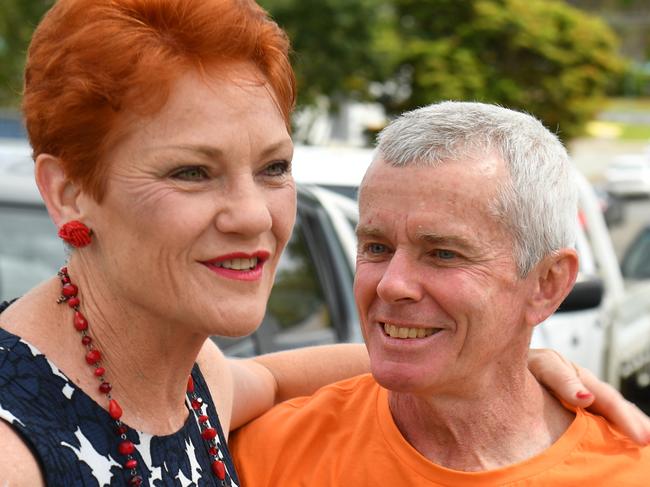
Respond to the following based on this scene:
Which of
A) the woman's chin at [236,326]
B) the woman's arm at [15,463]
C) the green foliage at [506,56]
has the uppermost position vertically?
the woman's chin at [236,326]

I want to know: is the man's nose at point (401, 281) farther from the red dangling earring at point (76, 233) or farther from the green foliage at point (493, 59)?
the green foliage at point (493, 59)

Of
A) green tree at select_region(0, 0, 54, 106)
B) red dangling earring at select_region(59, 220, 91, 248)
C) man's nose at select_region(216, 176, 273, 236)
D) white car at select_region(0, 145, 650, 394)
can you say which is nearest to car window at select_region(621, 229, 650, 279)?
white car at select_region(0, 145, 650, 394)

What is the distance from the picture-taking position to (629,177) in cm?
2386

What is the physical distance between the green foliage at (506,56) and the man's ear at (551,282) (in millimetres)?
14077

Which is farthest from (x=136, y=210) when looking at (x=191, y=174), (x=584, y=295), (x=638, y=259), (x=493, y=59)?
(x=493, y=59)

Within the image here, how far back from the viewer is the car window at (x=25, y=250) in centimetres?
416

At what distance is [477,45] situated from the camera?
58.3ft

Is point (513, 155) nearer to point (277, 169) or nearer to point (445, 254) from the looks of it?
point (445, 254)

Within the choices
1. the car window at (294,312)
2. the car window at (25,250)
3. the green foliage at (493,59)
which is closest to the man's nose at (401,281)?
the car window at (294,312)

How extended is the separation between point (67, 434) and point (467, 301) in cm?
82

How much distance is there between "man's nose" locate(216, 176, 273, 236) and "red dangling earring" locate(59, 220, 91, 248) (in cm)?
24

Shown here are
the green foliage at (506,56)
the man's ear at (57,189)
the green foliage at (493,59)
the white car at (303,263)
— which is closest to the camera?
the man's ear at (57,189)

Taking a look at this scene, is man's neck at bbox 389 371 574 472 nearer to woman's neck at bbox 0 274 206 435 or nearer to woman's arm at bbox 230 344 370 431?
woman's arm at bbox 230 344 370 431

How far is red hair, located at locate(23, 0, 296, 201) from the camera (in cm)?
190
